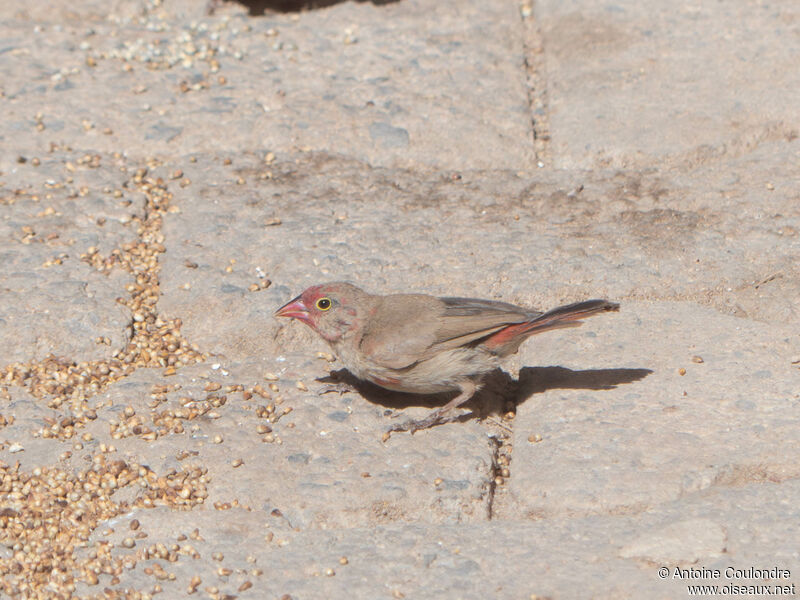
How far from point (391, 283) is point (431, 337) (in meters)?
0.73

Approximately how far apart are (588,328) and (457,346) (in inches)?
28.4

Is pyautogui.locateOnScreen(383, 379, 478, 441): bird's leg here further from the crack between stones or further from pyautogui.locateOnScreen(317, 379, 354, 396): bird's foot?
the crack between stones

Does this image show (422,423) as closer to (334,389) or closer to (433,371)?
(433,371)

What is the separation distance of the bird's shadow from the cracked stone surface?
2 cm

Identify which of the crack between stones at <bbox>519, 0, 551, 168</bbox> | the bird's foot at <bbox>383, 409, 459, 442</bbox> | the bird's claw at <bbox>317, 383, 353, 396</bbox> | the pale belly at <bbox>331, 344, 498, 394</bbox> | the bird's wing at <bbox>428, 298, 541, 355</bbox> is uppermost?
the crack between stones at <bbox>519, 0, 551, 168</bbox>

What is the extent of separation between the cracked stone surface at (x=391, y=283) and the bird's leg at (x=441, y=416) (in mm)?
49

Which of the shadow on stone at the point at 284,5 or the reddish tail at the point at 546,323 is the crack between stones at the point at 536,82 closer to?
the shadow on stone at the point at 284,5

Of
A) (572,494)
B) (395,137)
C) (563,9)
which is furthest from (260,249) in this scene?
Result: (563,9)

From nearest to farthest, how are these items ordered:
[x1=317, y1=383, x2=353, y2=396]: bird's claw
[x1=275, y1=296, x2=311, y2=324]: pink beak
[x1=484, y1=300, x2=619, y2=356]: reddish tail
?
[x1=484, y1=300, x2=619, y2=356]: reddish tail
[x1=317, y1=383, x2=353, y2=396]: bird's claw
[x1=275, y1=296, x2=311, y2=324]: pink beak

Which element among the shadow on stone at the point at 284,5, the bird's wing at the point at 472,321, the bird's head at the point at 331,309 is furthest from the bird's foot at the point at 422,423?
the shadow on stone at the point at 284,5

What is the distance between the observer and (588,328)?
4453 mm

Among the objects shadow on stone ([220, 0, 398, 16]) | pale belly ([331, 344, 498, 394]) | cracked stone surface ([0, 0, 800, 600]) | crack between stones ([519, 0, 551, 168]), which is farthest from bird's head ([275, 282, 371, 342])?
shadow on stone ([220, 0, 398, 16])

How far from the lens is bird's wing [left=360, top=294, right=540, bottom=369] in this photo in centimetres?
400

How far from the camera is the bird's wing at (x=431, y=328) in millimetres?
4004
